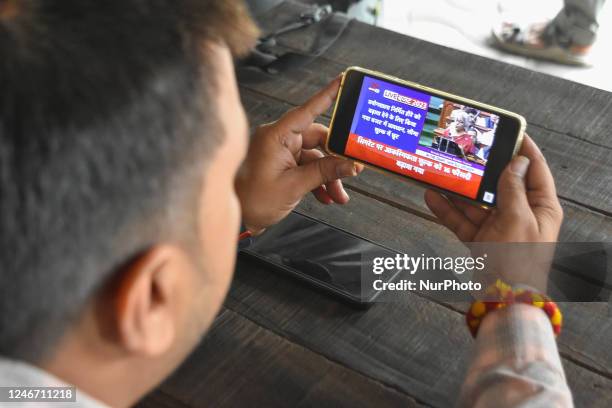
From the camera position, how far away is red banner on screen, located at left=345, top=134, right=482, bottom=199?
885 millimetres

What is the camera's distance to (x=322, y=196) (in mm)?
965

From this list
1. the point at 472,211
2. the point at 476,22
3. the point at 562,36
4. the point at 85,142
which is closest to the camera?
the point at 85,142

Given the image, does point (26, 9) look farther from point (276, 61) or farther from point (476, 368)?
point (276, 61)

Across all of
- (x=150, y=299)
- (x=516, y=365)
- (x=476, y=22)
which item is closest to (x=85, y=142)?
(x=150, y=299)

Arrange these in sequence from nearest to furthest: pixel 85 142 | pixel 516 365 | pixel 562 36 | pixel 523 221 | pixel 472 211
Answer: pixel 85 142 < pixel 516 365 < pixel 523 221 < pixel 472 211 < pixel 562 36

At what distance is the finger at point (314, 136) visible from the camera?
0.98 m

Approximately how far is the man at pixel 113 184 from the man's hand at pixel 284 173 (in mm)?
324

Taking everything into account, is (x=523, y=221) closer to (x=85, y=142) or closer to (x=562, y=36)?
(x=85, y=142)

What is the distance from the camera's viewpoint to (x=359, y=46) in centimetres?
128

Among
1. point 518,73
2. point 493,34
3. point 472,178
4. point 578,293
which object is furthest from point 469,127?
point 493,34

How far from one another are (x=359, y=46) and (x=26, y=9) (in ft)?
2.88

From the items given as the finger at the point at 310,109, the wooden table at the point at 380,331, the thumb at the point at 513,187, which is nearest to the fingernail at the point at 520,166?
the thumb at the point at 513,187

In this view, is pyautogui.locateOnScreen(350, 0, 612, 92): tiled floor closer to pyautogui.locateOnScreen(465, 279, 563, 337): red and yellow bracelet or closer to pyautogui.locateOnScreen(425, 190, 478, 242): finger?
pyautogui.locateOnScreen(425, 190, 478, 242): finger

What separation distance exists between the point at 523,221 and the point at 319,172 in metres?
0.27
